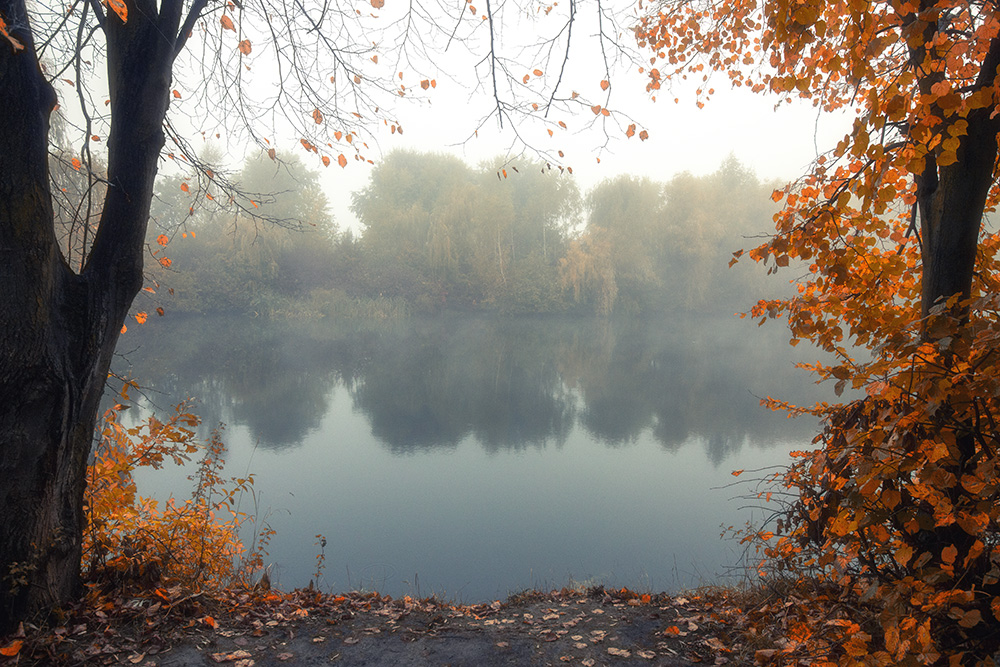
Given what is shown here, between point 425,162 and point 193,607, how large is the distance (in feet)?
140

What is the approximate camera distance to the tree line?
33188mm

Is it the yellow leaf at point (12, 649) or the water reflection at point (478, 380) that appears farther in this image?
the water reflection at point (478, 380)

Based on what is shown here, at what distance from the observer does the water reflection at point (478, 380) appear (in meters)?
14.0

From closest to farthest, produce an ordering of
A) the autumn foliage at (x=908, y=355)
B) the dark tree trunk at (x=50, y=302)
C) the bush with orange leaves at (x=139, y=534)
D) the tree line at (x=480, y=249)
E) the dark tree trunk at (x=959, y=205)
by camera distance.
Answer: the autumn foliage at (x=908, y=355) < the dark tree trunk at (x=959, y=205) < the dark tree trunk at (x=50, y=302) < the bush with orange leaves at (x=139, y=534) < the tree line at (x=480, y=249)

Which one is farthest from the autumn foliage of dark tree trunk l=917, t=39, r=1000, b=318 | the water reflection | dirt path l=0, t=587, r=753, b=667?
the water reflection

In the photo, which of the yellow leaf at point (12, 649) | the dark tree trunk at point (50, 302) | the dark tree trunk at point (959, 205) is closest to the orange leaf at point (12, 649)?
the yellow leaf at point (12, 649)

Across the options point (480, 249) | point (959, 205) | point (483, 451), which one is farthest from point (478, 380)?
point (959, 205)

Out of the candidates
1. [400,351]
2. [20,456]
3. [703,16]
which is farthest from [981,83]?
[400,351]

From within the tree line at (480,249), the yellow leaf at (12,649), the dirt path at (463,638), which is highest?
the tree line at (480,249)

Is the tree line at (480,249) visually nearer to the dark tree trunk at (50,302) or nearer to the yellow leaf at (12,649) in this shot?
the dark tree trunk at (50,302)

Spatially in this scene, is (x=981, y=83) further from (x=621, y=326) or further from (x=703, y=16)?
(x=621, y=326)

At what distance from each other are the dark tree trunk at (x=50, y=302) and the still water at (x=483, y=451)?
1227 millimetres

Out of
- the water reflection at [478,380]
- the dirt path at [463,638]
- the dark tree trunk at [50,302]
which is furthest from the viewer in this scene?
the water reflection at [478,380]

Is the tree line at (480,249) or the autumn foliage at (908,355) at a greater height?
the tree line at (480,249)
